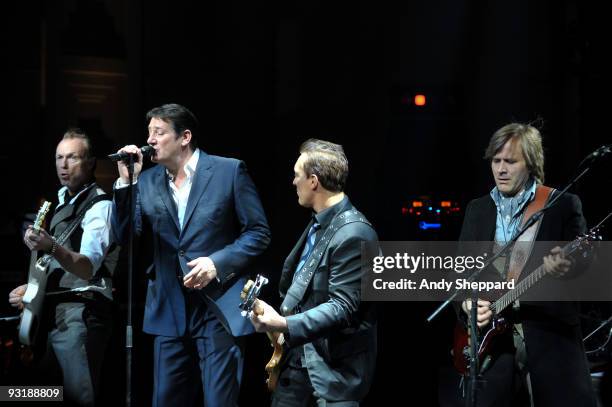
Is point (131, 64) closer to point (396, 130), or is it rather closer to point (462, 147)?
point (396, 130)

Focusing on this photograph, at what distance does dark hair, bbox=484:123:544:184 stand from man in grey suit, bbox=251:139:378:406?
851mm

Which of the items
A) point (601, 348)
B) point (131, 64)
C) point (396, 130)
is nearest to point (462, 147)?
point (396, 130)

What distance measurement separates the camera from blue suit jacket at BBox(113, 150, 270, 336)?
381cm

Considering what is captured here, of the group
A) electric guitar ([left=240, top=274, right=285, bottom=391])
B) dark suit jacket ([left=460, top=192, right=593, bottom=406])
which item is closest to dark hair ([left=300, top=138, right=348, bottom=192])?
electric guitar ([left=240, top=274, right=285, bottom=391])

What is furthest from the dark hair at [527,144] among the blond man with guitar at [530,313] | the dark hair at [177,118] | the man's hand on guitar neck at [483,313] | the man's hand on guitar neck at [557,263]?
the dark hair at [177,118]

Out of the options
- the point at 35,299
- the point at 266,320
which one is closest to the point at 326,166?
the point at 266,320

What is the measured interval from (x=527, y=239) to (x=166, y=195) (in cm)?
169

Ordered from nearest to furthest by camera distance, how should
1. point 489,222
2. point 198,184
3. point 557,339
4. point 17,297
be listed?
point 557,339 < point 489,222 < point 198,184 < point 17,297

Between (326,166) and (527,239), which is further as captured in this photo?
(527,239)

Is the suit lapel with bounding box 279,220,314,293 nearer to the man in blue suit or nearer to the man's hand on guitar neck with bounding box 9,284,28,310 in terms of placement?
the man in blue suit

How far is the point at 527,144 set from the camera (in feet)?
12.4

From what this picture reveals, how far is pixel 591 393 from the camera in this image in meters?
3.55

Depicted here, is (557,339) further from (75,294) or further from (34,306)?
(34,306)

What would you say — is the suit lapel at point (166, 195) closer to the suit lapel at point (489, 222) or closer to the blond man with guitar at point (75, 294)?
the blond man with guitar at point (75, 294)
